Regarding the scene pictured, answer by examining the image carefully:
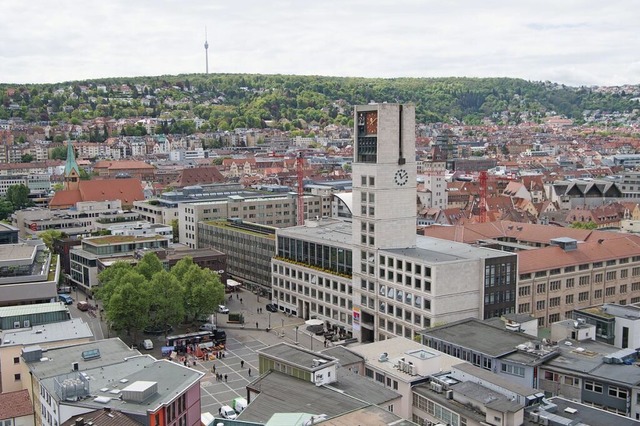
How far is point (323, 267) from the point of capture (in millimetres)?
81438

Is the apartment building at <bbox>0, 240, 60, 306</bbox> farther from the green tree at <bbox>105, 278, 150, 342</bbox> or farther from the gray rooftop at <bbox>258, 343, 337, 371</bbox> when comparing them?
the gray rooftop at <bbox>258, 343, 337, 371</bbox>

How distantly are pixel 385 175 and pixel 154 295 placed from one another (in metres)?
25.6

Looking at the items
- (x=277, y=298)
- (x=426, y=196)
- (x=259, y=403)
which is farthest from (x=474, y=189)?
(x=259, y=403)

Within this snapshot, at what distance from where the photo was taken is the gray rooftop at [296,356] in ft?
149

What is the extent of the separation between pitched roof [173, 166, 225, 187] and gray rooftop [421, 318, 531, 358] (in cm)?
12902

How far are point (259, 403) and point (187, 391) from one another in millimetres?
4484

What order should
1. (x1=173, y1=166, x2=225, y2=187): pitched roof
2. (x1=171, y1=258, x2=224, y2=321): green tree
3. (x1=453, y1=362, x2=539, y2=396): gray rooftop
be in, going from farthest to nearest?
(x1=173, y1=166, x2=225, y2=187): pitched roof < (x1=171, y1=258, x2=224, y2=321): green tree < (x1=453, y1=362, x2=539, y2=396): gray rooftop

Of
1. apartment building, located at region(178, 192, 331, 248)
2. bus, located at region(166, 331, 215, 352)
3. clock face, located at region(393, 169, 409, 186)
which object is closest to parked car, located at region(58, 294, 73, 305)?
bus, located at region(166, 331, 215, 352)

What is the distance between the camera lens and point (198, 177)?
183m

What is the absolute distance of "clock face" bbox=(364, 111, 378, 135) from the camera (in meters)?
70.4

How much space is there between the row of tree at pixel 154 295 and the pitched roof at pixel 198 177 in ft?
337

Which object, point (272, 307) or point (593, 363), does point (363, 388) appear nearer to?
point (593, 363)

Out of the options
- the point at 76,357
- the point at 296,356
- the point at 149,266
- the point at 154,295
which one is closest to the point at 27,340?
the point at 76,357

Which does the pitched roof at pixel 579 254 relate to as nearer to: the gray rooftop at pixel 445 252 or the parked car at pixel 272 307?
the gray rooftop at pixel 445 252
